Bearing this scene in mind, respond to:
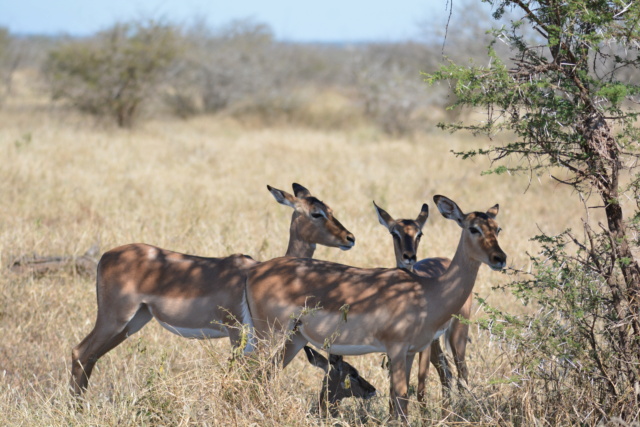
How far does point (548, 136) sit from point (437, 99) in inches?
659

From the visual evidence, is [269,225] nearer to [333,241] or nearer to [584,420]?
[333,241]

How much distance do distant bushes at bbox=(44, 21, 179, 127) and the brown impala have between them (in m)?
12.8

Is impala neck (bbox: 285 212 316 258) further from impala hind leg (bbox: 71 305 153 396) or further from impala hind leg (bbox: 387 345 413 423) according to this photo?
impala hind leg (bbox: 387 345 413 423)

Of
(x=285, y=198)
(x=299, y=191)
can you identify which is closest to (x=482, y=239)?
(x=285, y=198)

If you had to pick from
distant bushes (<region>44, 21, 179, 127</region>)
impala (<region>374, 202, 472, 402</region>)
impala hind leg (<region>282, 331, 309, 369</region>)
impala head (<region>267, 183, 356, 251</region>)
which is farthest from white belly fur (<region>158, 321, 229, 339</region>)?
distant bushes (<region>44, 21, 179, 127</region>)

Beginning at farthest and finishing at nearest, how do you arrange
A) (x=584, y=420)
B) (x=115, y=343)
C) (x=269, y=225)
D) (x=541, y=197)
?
(x=541, y=197), (x=269, y=225), (x=115, y=343), (x=584, y=420)

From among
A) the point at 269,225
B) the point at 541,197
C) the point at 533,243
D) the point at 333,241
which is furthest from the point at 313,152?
the point at 333,241

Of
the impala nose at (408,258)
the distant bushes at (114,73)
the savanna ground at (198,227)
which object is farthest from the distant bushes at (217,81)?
the impala nose at (408,258)

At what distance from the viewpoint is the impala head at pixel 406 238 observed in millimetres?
5116

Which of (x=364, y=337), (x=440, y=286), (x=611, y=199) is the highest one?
(x=611, y=199)

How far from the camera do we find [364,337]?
4.25 m

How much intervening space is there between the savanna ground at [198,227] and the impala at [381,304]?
289 millimetres

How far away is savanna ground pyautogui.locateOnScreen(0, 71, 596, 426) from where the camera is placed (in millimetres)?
4066

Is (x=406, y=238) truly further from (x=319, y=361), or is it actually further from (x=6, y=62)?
(x=6, y=62)
